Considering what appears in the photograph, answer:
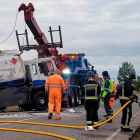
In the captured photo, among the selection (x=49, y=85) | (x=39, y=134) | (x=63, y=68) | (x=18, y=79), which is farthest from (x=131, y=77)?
(x=63, y=68)

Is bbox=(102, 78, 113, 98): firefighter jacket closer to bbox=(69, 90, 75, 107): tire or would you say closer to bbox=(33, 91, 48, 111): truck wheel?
bbox=(33, 91, 48, 111): truck wheel

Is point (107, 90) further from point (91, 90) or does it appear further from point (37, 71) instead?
point (37, 71)

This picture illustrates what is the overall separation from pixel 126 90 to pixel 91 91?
99cm

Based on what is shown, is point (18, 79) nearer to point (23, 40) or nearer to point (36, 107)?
point (36, 107)

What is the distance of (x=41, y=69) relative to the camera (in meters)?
17.2

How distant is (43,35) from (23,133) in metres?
10.9

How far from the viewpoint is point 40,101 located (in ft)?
55.0

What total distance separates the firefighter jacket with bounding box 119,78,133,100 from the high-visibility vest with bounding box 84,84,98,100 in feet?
2.32

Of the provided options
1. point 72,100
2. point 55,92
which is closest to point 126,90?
point 55,92

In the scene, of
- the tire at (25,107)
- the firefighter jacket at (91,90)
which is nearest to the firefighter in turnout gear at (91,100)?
the firefighter jacket at (91,90)

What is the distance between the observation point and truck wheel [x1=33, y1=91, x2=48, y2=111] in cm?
1655

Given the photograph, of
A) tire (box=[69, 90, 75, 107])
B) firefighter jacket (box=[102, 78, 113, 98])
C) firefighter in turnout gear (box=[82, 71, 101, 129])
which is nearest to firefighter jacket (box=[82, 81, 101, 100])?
firefighter in turnout gear (box=[82, 71, 101, 129])

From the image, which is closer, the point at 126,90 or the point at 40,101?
the point at 126,90

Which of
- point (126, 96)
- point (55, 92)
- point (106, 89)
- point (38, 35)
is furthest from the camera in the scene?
point (38, 35)
